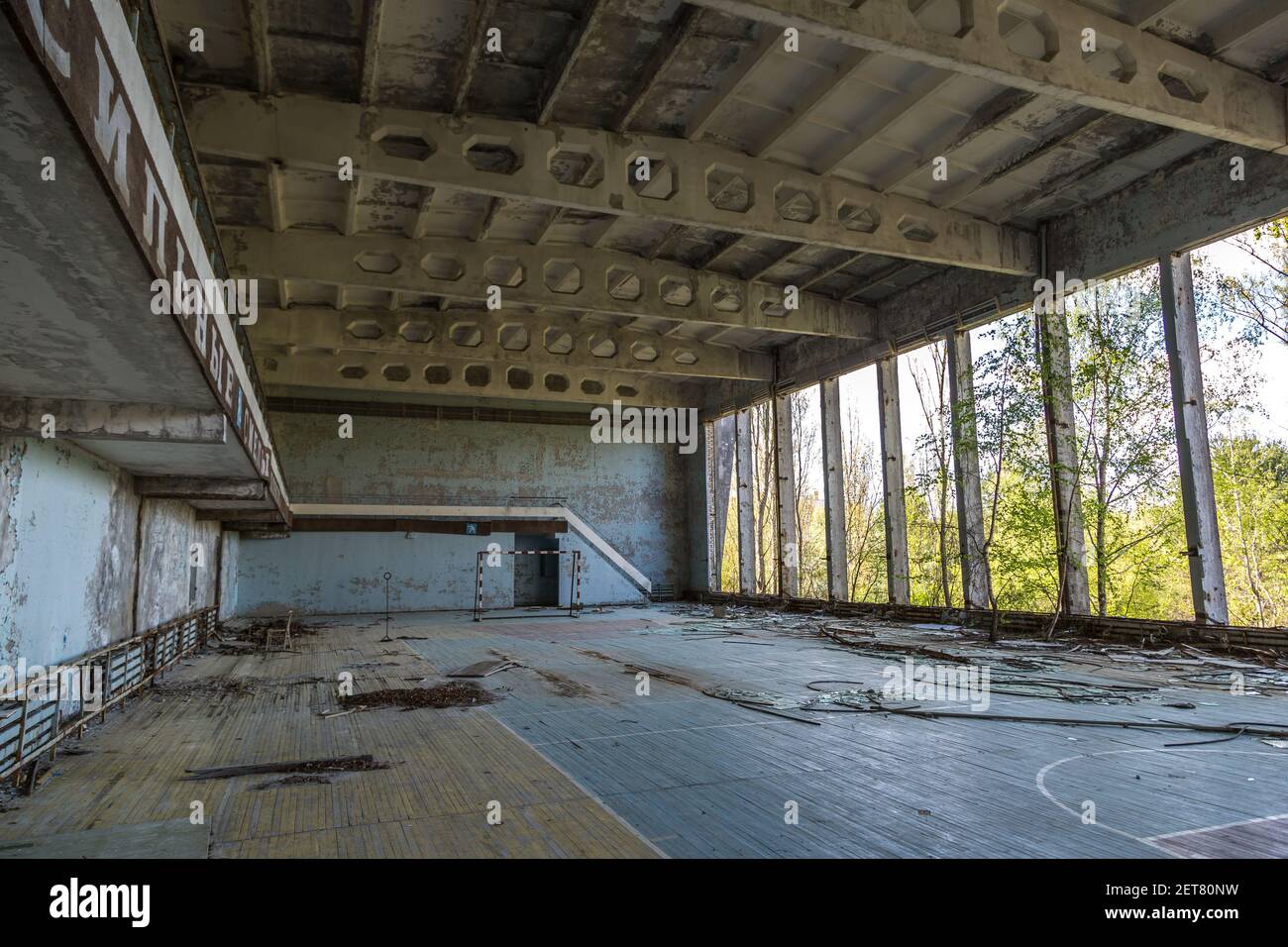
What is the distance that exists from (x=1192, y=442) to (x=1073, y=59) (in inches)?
228

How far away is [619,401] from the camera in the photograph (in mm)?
22391

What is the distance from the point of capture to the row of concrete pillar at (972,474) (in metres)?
10.7

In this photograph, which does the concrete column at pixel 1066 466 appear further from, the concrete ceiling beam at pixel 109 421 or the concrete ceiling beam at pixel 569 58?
the concrete ceiling beam at pixel 109 421

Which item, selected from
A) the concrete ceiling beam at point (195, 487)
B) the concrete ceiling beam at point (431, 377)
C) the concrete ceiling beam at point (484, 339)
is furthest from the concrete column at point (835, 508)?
the concrete ceiling beam at point (195, 487)

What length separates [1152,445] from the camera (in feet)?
40.4

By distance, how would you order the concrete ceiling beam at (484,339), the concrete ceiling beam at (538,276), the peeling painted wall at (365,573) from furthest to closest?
the peeling painted wall at (365,573)
the concrete ceiling beam at (484,339)
the concrete ceiling beam at (538,276)

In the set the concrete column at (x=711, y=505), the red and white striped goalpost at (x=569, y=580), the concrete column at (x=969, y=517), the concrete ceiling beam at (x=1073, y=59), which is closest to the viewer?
the concrete ceiling beam at (x=1073, y=59)

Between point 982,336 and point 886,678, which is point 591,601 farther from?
point 886,678

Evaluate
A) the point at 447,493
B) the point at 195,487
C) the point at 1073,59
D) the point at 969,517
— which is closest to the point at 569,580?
the point at 447,493

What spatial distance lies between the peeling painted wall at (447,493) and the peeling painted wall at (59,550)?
494 inches

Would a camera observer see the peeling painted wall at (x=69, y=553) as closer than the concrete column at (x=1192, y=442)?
Yes
